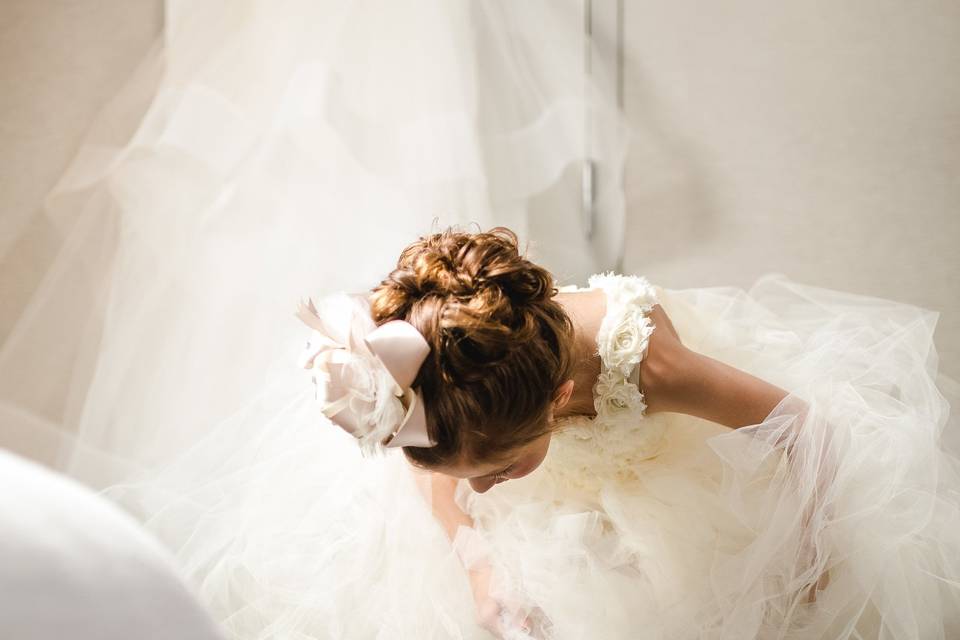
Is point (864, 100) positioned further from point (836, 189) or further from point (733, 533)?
point (733, 533)

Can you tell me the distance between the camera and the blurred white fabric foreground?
562 mm

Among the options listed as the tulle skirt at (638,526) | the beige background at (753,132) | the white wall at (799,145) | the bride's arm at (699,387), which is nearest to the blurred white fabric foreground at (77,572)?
the tulle skirt at (638,526)

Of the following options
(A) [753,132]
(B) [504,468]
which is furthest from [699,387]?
(A) [753,132]

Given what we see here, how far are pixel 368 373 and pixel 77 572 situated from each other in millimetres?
317

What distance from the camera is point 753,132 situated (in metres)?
1.84

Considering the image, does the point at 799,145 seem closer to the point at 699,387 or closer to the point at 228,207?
the point at 699,387

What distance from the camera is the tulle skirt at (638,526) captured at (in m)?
1.06

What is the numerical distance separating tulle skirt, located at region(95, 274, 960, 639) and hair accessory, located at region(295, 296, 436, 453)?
0.31 metres

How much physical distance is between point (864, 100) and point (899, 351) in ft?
2.45

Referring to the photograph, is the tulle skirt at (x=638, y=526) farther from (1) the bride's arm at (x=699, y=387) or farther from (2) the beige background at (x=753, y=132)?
(2) the beige background at (x=753, y=132)

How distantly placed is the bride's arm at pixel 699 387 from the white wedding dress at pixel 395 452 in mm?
26

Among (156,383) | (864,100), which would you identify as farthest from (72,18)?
(864,100)

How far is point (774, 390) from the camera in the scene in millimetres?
1114

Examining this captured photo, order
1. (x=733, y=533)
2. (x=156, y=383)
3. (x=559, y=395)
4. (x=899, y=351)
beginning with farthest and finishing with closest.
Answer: (x=156, y=383), (x=899, y=351), (x=733, y=533), (x=559, y=395)
